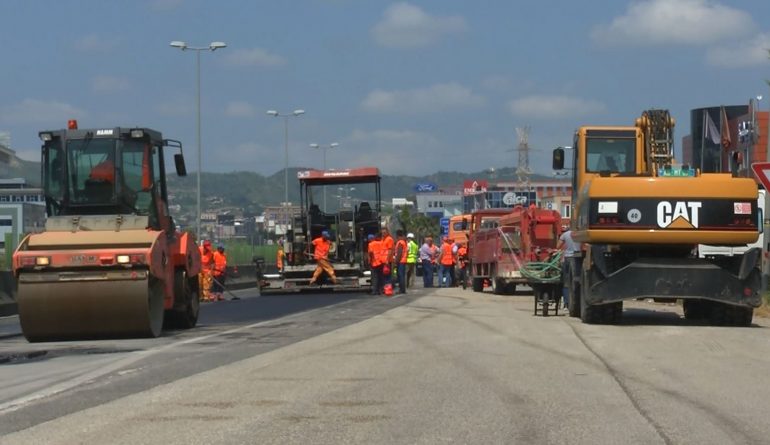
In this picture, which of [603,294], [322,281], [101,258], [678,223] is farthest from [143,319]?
[322,281]

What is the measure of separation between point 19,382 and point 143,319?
155 inches

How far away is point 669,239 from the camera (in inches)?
613

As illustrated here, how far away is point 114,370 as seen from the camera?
11.3 m

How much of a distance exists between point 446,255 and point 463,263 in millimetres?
656

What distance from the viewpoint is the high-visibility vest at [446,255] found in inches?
1458

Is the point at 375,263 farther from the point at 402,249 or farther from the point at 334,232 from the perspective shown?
the point at 334,232

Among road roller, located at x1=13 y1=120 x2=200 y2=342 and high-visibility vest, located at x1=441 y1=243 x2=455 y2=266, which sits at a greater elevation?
road roller, located at x1=13 y1=120 x2=200 y2=342

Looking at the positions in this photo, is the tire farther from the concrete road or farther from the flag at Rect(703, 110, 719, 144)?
the flag at Rect(703, 110, 719, 144)

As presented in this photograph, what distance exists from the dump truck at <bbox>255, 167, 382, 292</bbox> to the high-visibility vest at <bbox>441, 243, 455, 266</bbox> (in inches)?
214

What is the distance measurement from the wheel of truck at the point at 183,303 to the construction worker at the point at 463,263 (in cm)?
1946

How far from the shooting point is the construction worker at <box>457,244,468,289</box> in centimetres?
3684

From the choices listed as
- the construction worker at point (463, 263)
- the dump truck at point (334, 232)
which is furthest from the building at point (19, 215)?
the construction worker at point (463, 263)

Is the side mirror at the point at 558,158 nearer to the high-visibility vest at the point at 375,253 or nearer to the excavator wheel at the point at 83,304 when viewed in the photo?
the excavator wheel at the point at 83,304

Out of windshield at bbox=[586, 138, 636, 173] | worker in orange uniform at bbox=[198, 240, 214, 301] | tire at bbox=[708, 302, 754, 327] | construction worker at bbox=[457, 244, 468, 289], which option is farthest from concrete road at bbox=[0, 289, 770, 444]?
construction worker at bbox=[457, 244, 468, 289]
